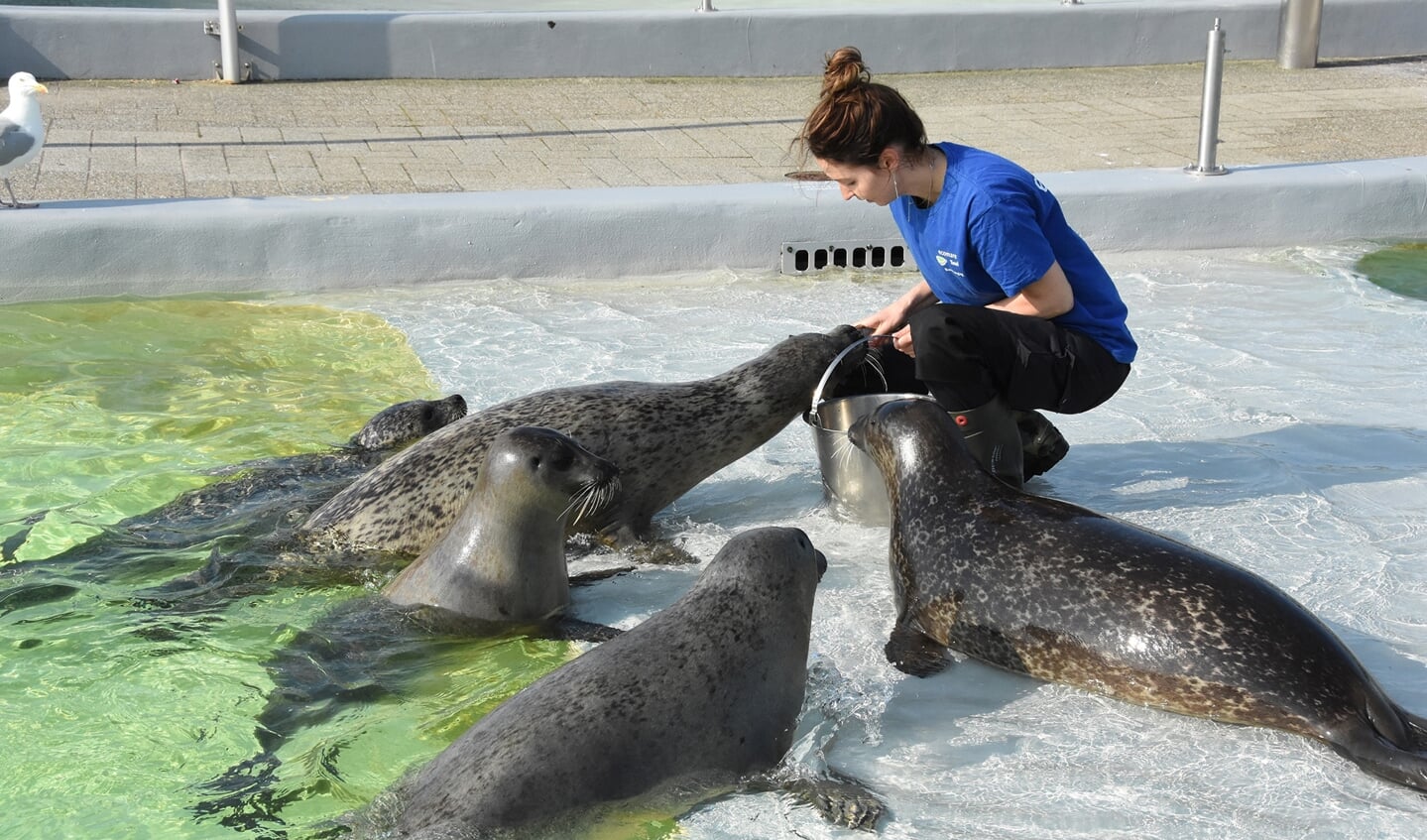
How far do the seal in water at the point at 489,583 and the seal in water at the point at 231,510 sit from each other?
31.2 inches

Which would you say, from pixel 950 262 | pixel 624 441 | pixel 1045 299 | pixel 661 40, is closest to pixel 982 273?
pixel 950 262

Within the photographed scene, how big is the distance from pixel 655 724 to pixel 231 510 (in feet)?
7.84

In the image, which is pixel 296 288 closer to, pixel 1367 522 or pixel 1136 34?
pixel 1367 522

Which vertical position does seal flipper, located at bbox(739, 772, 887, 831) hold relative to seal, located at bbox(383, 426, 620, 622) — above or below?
below

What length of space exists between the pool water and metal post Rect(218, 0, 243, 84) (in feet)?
18.9

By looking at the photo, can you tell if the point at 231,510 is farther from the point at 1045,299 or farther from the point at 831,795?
the point at 1045,299

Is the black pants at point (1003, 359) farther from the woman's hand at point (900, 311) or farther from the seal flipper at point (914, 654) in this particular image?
the seal flipper at point (914, 654)

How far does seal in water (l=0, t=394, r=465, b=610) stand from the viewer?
4672mm

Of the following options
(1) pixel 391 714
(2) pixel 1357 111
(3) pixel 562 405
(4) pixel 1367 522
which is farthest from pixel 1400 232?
(1) pixel 391 714

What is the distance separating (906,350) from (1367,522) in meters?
1.65

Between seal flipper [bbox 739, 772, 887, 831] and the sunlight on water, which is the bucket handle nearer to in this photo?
seal flipper [bbox 739, 772, 887, 831]

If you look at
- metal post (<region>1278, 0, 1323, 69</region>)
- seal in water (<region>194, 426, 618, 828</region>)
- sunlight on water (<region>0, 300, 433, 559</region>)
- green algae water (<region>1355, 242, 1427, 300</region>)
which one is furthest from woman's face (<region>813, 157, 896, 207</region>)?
metal post (<region>1278, 0, 1323, 69</region>)

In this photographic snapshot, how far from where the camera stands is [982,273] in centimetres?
500

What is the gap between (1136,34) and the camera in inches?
537
